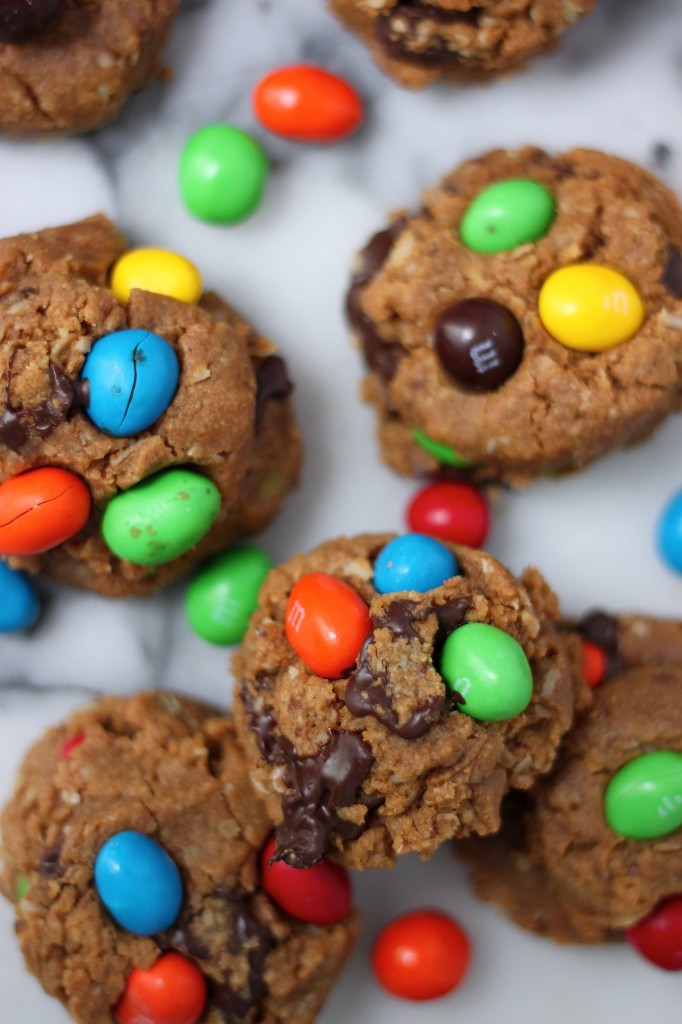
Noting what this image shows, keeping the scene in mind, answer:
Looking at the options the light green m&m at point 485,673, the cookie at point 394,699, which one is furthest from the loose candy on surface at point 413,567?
the light green m&m at point 485,673

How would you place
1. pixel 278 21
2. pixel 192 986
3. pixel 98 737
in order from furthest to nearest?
pixel 278 21 < pixel 98 737 < pixel 192 986

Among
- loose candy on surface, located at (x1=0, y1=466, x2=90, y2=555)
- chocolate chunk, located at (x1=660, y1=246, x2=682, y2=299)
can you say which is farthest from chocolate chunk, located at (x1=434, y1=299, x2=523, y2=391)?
loose candy on surface, located at (x1=0, y1=466, x2=90, y2=555)

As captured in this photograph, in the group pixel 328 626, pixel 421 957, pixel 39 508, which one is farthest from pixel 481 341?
pixel 421 957

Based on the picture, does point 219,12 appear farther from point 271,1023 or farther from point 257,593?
point 271,1023

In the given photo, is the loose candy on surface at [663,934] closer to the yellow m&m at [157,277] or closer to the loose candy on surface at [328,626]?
the loose candy on surface at [328,626]

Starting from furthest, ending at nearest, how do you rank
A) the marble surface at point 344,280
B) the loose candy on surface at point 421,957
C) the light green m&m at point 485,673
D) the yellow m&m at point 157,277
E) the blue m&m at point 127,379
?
1. the marble surface at point 344,280
2. the loose candy on surface at point 421,957
3. the yellow m&m at point 157,277
4. the blue m&m at point 127,379
5. the light green m&m at point 485,673

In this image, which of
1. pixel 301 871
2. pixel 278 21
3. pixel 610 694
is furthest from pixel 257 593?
pixel 278 21
